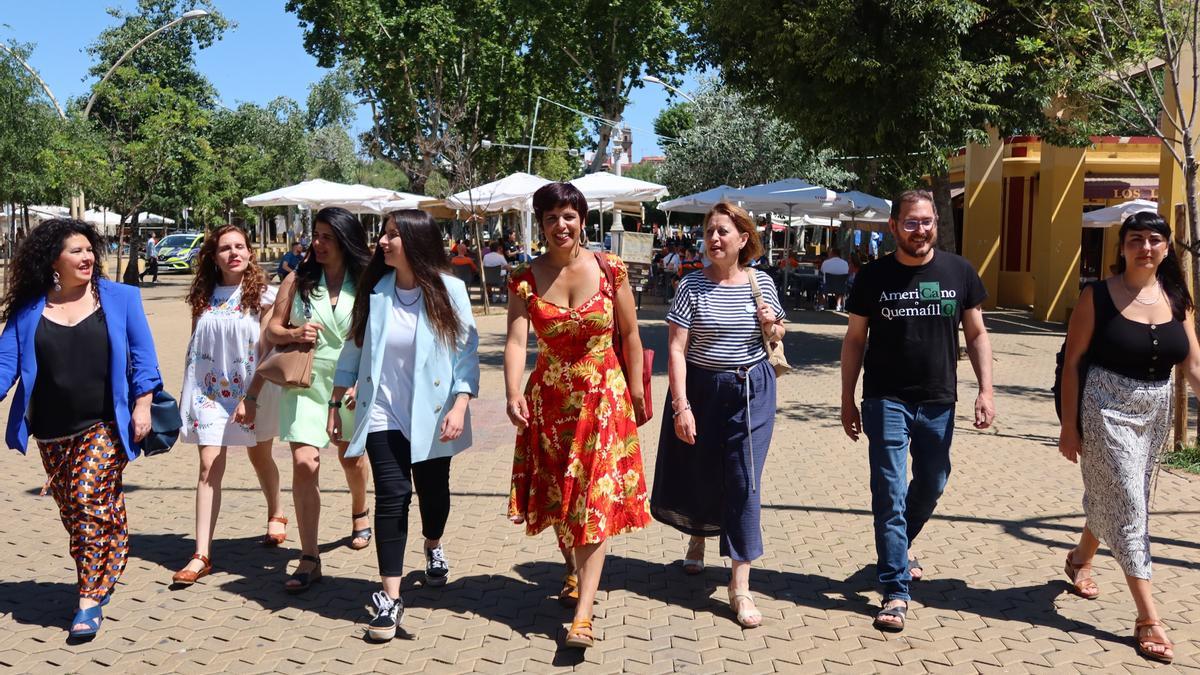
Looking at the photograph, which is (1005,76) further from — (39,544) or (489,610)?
(39,544)

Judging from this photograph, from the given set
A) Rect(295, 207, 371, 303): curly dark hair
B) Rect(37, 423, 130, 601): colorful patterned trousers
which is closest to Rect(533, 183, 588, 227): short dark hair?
Rect(295, 207, 371, 303): curly dark hair

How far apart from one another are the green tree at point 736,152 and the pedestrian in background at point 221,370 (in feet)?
95.1

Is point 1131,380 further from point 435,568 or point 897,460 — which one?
point 435,568

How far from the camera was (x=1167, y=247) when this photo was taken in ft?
14.0

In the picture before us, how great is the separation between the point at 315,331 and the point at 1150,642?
11.9ft

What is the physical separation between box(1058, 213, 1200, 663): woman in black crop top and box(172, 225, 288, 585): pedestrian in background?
3611mm

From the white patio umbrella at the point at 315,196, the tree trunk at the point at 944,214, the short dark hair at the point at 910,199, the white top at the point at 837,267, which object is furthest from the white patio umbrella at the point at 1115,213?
the short dark hair at the point at 910,199

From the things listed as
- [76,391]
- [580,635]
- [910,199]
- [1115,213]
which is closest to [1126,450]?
[910,199]

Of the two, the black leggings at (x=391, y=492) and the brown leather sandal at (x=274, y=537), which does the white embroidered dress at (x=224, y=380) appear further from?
the black leggings at (x=391, y=492)

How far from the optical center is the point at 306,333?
4723 millimetres

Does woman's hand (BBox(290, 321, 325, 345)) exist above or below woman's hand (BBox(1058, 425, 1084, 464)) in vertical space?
above

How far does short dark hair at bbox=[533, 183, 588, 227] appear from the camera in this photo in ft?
13.7

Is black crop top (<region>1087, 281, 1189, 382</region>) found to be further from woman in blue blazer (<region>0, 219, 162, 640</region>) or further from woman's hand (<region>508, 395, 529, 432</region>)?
woman in blue blazer (<region>0, 219, 162, 640</region>)

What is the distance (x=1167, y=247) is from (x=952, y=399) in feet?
3.38
